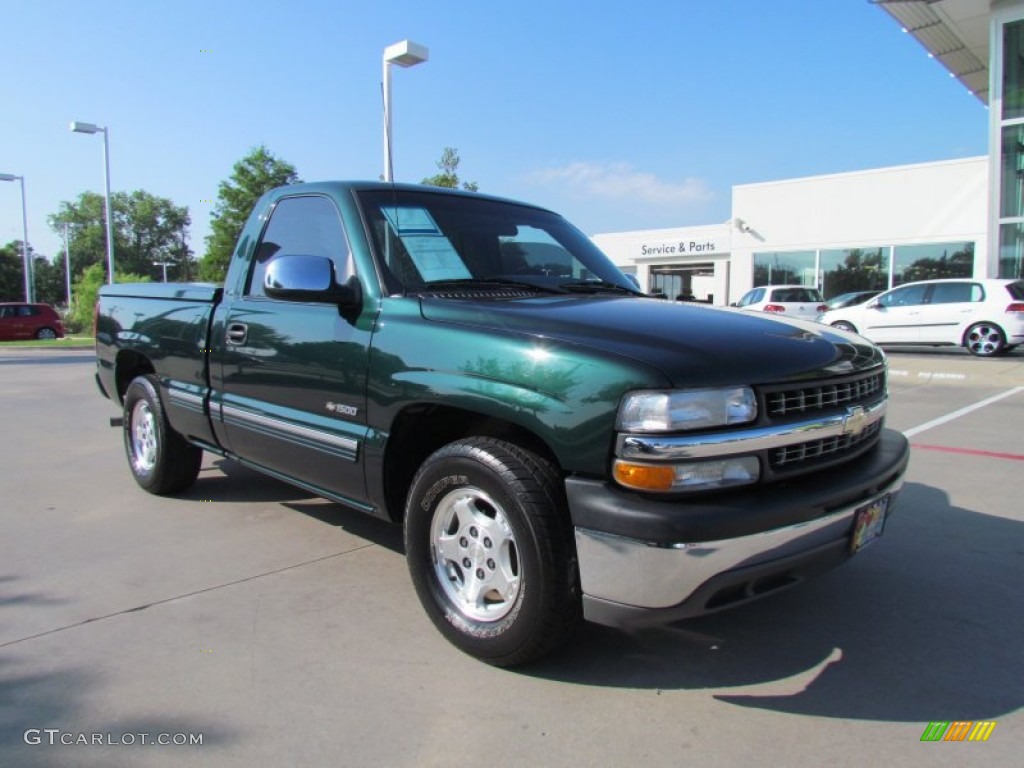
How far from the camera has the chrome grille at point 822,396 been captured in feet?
8.30

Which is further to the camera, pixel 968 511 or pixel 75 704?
Answer: pixel 968 511

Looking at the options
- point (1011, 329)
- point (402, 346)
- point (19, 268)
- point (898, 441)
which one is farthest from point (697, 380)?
point (19, 268)

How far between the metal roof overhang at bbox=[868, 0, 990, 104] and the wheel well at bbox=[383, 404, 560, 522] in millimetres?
19219

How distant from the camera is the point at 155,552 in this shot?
398 cm

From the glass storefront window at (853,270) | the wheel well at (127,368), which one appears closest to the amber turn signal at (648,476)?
the wheel well at (127,368)

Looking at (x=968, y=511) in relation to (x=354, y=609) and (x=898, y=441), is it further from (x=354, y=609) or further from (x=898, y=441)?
(x=354, y=609)

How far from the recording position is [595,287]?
3.80 meters

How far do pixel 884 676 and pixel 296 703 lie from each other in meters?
2.11

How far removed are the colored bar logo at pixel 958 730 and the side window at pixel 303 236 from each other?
9.26 ft

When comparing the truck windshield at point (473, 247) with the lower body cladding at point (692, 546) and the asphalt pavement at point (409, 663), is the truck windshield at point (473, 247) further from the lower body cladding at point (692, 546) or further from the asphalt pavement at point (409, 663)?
the asphalt pavement at point (409, 663)

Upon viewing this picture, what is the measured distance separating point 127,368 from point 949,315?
598 inches

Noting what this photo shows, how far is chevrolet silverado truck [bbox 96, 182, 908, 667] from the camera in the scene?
2320 millimetres

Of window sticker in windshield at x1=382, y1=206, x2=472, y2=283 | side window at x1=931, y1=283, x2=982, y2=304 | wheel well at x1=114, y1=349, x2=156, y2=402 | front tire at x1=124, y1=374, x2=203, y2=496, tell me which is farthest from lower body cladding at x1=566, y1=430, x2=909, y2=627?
side window at x1=931, y1=283, x2=982, y2=304

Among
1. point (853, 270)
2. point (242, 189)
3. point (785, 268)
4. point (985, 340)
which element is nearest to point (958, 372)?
point (985, 340)
